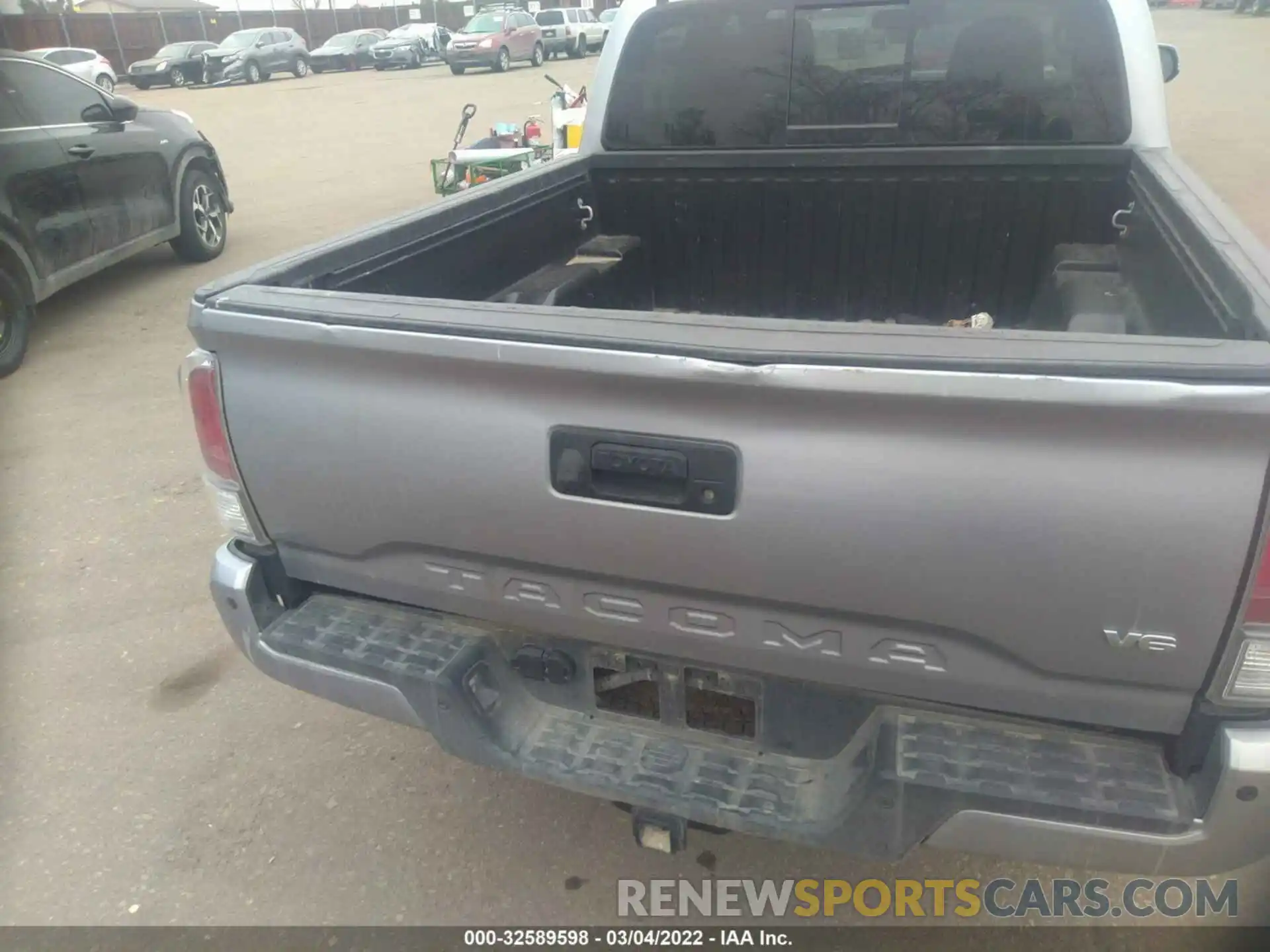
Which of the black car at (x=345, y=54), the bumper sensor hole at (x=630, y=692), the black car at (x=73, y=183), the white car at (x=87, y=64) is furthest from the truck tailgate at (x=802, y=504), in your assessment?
the black car at (x=345, y=54)

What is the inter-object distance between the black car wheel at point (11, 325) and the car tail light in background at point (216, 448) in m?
4.82

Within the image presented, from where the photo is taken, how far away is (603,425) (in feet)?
5.42

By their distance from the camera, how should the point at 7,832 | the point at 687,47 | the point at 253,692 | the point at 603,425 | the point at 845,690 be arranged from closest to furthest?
the point at 603,425 < the point at 845,690 < the point at 7,832 < the point at 253,692 < the point at 687,47

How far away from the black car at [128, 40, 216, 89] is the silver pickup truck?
3159 cm

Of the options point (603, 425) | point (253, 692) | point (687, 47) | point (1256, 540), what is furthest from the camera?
point (687, 47)

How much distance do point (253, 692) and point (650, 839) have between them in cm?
175

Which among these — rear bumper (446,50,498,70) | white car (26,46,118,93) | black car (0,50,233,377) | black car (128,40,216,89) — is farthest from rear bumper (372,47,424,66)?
black car (0,50,233,377)

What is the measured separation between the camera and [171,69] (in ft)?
94.1

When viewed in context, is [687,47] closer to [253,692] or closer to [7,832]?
[253,692]

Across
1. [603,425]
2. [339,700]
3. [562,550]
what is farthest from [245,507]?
[603,425]

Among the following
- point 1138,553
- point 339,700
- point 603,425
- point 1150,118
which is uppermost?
point 1150,118

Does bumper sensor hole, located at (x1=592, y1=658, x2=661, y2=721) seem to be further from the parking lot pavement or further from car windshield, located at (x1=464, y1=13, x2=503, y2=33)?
car windshield, located at (x1=464, y1=13, x2=503, y2=33)

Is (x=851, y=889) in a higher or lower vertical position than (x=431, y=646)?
lower

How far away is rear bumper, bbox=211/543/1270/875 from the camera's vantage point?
1.56m
